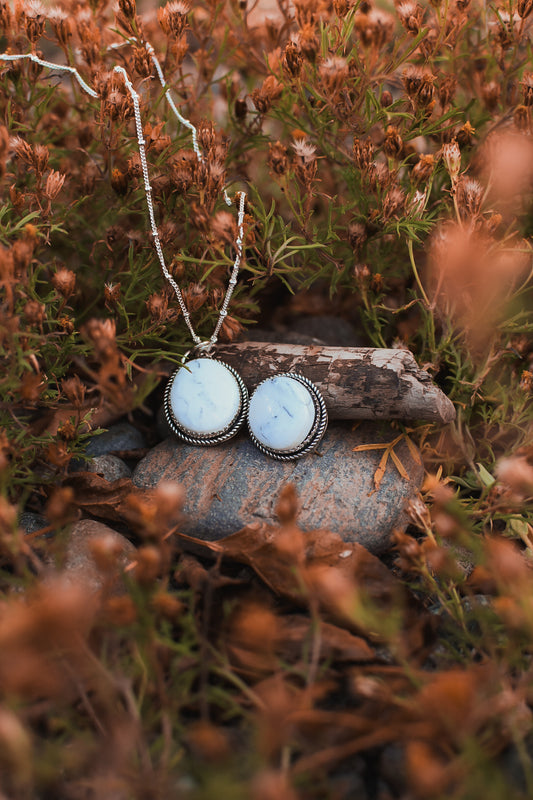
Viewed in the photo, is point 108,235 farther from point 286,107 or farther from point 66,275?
point 286,107

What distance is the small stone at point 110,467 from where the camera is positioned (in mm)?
2332

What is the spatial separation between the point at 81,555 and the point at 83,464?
52 cm

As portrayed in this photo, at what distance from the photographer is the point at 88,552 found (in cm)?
191

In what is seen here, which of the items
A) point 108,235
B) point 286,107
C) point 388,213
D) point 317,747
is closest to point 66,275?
A: point 108,235

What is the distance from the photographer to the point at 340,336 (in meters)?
2.88

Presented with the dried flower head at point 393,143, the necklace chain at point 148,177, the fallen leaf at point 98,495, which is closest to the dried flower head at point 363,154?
the dried flower head at point 393,143

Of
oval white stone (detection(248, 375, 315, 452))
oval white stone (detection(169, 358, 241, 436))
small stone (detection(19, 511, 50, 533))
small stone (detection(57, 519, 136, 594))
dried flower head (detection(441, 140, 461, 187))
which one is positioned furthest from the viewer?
oval white stone (detection(169, 358, 241, 436))

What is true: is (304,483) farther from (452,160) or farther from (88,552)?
(452,160)

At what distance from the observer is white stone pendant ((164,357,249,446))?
229cm

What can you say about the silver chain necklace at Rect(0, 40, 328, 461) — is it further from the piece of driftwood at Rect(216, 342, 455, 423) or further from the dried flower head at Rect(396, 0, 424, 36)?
the dried flower head at Rect(396, 0, 424, 36)

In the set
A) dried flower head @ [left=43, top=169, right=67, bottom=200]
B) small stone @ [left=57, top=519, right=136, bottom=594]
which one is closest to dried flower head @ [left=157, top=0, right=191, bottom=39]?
dried flower head @ [left=43, top=169, right=67, bottom=200]

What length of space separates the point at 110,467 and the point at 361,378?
3.18 ft

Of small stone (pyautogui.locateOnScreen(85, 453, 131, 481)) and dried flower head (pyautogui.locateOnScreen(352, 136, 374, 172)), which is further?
small stone (pyautogui.locateOnScreen(85, 453, 131, 481))

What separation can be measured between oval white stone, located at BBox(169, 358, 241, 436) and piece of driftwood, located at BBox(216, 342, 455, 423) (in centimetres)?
12
